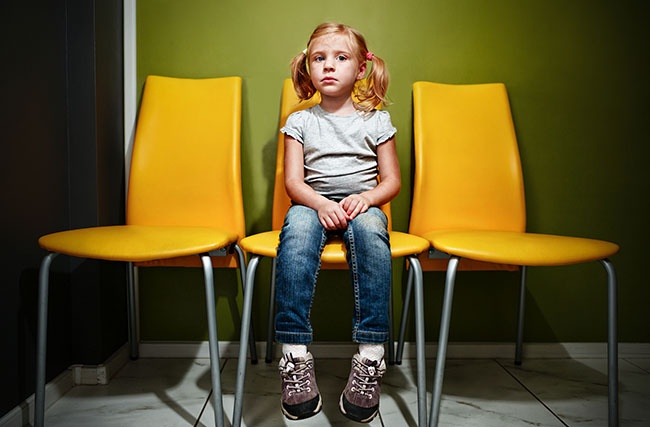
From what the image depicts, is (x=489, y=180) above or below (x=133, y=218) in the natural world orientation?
above

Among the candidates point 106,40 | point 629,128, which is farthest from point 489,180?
point 106,40

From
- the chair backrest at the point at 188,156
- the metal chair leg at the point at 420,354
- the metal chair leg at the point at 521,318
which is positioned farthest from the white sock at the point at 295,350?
the metal chair leg at the point at 521,318

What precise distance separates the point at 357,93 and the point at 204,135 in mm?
499

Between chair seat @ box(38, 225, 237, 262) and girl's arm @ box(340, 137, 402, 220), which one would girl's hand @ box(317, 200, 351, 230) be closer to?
girl's arm @ box(340, 137, 402, 220)

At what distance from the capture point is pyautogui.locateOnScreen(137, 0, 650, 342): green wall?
170cm

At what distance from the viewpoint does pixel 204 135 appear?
1558mm

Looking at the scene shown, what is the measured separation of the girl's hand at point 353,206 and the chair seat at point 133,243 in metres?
0.31

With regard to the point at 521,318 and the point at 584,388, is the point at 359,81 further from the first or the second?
the point at 584,388

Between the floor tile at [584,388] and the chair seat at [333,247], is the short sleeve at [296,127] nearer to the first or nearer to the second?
the chair seat at [333,247]

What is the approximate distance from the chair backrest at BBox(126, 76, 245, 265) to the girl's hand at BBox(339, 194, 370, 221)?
1.38 ft

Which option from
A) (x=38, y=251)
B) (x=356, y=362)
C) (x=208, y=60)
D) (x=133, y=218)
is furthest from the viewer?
(x=208, y=60)

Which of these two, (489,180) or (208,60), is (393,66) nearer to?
(489,180)

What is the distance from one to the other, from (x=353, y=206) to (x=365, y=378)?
0.39m

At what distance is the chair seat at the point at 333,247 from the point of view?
114 centimetres
